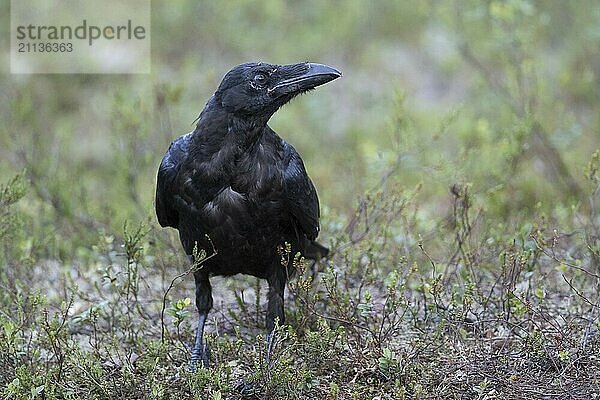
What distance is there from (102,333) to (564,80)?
6.05 meters

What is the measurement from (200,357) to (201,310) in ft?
1.09

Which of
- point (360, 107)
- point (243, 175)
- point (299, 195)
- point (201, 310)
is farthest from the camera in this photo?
point (360, 107)

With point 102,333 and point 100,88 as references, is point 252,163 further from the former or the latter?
point 100,88

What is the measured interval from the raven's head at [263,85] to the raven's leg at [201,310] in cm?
104

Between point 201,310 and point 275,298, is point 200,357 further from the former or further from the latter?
point 275,298

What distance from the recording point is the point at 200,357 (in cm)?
498

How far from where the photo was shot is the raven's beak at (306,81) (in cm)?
470

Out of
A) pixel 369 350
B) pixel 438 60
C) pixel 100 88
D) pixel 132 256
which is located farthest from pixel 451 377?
pixel 100 88

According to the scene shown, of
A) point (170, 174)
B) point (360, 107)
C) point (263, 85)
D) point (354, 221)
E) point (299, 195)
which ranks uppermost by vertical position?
point (360, 107)

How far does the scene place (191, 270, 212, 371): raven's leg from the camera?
4.97 m

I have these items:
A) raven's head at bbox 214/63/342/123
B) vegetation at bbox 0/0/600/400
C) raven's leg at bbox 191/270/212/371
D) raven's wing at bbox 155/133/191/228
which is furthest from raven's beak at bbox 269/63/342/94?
raven's leg at bbox 191/270/212/371

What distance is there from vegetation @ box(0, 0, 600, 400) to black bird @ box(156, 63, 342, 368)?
326mm

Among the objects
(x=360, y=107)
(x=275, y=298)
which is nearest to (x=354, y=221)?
(x=275, y=298)

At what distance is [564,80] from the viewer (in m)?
9.11
